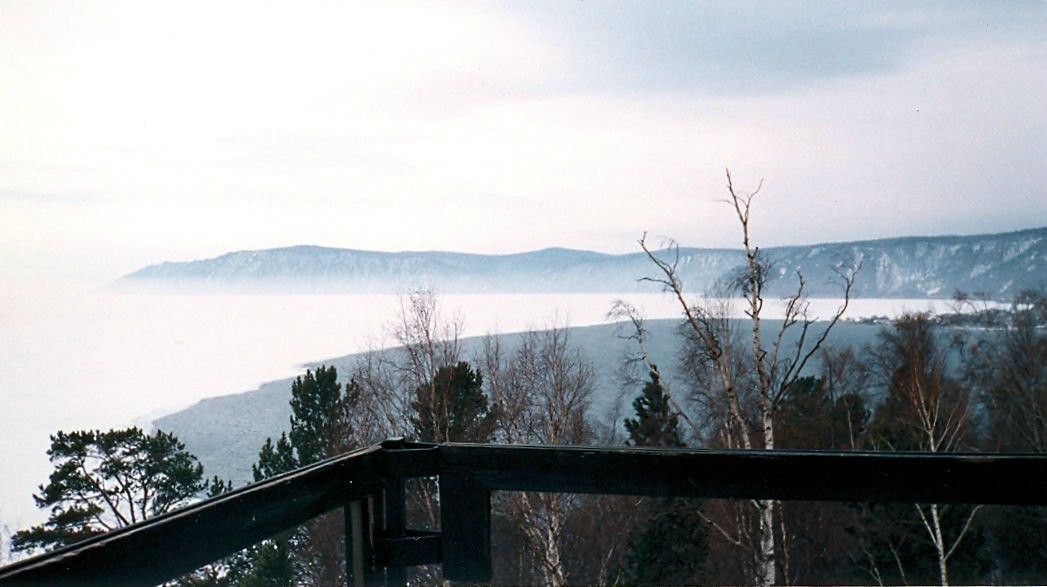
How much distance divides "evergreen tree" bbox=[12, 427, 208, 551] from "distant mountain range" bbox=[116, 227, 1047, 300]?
9.80 meters

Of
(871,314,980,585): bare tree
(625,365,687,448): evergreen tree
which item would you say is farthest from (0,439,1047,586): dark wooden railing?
(625,365,687,448): evergreen tree

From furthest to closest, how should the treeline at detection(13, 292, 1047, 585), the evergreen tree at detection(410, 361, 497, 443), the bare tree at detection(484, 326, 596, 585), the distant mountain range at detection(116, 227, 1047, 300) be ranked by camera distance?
the distant mountain range at detection(116, 227, 1047, 300), the evergreen tree at detection(410, 361, 497, 443), the bare tree at detection(484, 326, 596, 585), the treeline at detection(13, 292, 1047, 585)

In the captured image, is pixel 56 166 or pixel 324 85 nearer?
pixel 324 85

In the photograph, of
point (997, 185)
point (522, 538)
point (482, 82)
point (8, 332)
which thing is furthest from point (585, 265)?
point (8, 332)

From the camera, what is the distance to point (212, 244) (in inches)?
1817

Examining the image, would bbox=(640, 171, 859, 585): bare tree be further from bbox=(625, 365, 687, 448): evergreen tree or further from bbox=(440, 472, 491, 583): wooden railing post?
bbox=(440, 472, 491, 583): wooden railing post

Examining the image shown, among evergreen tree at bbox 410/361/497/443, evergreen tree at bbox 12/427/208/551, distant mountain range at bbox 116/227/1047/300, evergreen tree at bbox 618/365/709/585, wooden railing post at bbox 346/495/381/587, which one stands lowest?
evergreen tree at bbox 618/365/709/585

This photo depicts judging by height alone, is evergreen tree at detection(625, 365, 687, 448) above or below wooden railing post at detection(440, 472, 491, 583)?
below

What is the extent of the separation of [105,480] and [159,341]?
28500 mm

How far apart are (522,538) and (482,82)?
1956cm

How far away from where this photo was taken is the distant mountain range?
85.8 feet

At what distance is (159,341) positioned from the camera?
147 ft

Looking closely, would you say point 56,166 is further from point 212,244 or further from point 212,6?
point 212,6

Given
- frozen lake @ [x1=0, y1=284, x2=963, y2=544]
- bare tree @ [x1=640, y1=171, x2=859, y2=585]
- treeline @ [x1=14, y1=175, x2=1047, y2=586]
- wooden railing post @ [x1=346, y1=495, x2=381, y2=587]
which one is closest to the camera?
wooden railing post @ [x1=346, y1=495, x2=381, y2=587]
